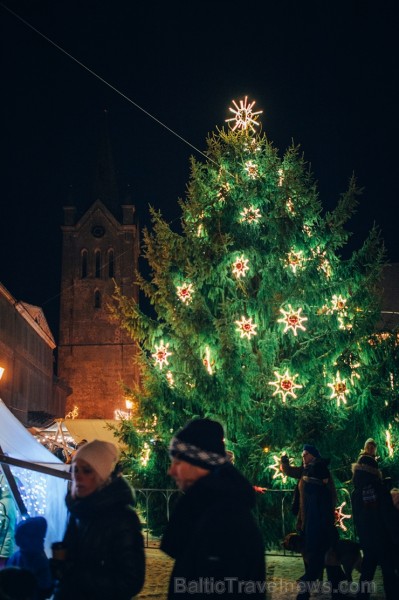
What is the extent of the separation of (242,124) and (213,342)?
532cm

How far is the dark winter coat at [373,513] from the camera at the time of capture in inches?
225

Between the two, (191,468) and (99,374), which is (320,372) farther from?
(99,374)

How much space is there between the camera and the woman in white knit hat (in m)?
2.84

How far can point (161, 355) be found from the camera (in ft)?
37.7

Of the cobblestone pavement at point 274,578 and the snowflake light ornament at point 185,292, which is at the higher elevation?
the snowflake light ornament at point 185,292

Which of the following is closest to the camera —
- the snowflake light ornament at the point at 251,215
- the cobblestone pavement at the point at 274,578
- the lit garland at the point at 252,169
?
the cobblestone pavement at the point at 274,578

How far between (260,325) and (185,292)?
1745mm

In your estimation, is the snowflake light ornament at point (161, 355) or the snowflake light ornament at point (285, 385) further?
the snowflake light ornament at point (161, 355)

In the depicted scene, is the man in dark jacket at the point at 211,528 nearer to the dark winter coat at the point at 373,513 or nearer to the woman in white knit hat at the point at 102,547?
the woman in white knit hat at the point at 102,547

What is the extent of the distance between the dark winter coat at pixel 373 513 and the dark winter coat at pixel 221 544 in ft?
→ 12.1

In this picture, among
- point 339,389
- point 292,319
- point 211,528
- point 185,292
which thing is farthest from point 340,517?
point 211,528

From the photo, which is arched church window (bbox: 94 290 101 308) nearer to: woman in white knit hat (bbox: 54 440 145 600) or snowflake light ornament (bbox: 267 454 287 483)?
snowflake light ornament (bbox: 267 454 287 483)

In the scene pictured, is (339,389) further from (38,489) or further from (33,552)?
(33,552)

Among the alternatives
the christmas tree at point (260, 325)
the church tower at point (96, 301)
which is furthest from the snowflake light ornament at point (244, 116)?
the church tower at point (96, 301)
